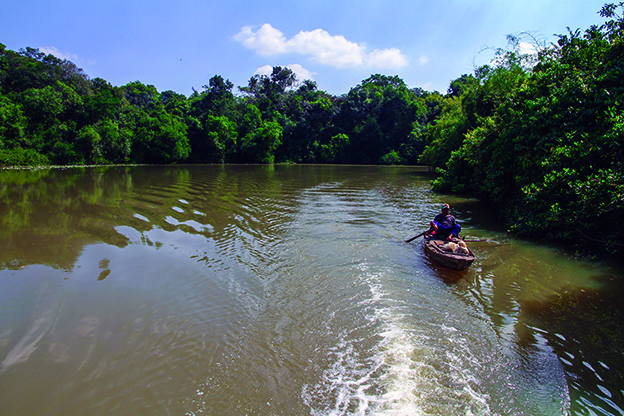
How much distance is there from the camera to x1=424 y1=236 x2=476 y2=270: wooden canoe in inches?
311

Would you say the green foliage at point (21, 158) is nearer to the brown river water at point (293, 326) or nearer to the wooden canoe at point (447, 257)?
the brown river water at point (293, 326)

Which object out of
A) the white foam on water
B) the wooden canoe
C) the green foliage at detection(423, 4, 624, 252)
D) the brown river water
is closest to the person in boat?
the wooden canoe

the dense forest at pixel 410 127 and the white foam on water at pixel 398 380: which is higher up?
the dense forest at pixel 410 127

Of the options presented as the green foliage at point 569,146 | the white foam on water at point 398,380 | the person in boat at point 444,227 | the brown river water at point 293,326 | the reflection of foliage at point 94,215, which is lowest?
the white foam on water at point 398,380

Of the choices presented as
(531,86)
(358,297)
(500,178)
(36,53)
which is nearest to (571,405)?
(358,297)

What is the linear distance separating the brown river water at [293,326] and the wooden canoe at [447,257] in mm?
254

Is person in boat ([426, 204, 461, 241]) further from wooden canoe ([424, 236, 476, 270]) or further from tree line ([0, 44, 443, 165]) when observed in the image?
tree line ([0, 44, 443, 165])

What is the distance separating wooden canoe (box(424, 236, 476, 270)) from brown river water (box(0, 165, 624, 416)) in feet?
0.83

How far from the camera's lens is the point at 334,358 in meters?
4.91

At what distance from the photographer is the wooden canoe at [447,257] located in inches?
311

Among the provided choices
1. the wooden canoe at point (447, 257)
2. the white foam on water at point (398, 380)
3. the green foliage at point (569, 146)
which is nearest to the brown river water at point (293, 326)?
the white foam on water at point (398, 380)

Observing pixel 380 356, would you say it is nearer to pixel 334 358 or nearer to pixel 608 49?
pixel 334 358

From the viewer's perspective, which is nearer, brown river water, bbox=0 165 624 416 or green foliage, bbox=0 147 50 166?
brown river water, bbox=0 165 624 416

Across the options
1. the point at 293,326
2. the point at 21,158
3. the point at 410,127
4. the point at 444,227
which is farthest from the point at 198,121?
the point at 293,326
